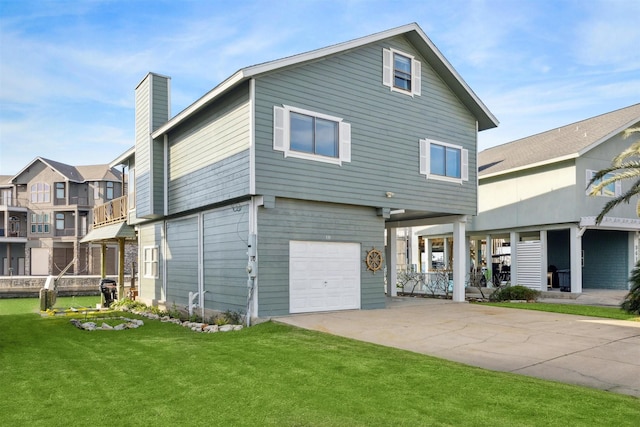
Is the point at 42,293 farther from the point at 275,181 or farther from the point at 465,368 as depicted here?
the point at 465,368

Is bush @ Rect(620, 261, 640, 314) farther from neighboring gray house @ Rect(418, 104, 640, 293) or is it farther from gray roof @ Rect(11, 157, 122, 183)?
gray roof @ Rect(11, 157, 122, 183)

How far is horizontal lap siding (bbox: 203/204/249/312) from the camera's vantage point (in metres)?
12.4

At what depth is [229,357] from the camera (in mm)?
7727

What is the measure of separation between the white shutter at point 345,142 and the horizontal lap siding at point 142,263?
25.0ft

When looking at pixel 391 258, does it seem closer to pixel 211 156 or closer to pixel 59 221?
pixel 211 156

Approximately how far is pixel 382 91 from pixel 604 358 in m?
9.25

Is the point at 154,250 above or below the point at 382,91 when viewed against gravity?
Answer: below

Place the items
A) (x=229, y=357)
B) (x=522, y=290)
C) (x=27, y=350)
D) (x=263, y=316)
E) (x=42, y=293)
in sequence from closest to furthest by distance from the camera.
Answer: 1. (x=229, y=357)
2. (x=27, y=350)
3. (x=263, y=316)
4. (x=42, y=293)
5. (x=522, y=290)

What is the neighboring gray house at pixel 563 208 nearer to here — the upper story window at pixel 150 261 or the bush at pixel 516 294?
the bush at pixel 516 294

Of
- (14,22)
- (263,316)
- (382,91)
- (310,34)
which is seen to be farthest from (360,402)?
(14,22)

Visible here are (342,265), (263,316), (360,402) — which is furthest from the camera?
(342,265)

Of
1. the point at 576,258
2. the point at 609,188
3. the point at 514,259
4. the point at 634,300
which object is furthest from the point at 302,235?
the point at 609,188

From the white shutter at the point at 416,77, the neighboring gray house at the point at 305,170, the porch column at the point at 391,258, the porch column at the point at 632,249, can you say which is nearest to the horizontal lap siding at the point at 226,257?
the neighboring gray house at the point at 305,170

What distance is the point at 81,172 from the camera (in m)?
45.0
